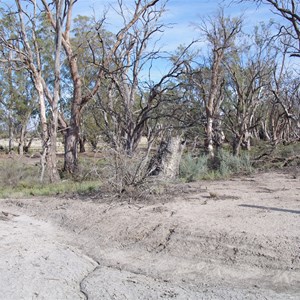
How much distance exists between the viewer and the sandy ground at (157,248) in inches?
210

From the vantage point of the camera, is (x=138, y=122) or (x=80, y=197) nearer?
(x=80, y=197)

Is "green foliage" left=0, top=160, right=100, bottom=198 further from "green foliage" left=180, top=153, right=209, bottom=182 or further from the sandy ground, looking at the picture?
"green foliage" left=180, top=153, right=209, bottom=182

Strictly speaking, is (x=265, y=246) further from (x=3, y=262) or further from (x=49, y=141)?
(x=49, y=141)

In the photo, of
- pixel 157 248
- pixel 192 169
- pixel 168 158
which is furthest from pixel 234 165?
pixel 157 248

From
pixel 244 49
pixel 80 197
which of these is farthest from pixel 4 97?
pixel 80 197

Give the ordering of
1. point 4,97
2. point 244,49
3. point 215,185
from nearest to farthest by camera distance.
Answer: point 215,185
point 244,49
point 4,97

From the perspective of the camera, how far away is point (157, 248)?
6.89 meters

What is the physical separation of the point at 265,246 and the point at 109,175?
16.8 feet

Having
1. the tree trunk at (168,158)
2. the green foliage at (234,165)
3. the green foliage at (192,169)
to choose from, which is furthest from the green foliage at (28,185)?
the green foliage at (234,165)

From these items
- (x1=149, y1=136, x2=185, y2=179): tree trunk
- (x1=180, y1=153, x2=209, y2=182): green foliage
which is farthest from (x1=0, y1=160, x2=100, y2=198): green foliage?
(x1=180, y1=153, x2=209, y2=182): green foliage

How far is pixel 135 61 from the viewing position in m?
18.4

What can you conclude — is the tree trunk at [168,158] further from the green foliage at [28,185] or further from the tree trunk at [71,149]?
the tree trunk at [71,149]

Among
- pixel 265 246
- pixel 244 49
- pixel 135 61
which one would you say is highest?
pixel 244 49

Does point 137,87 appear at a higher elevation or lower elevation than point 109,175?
higher
